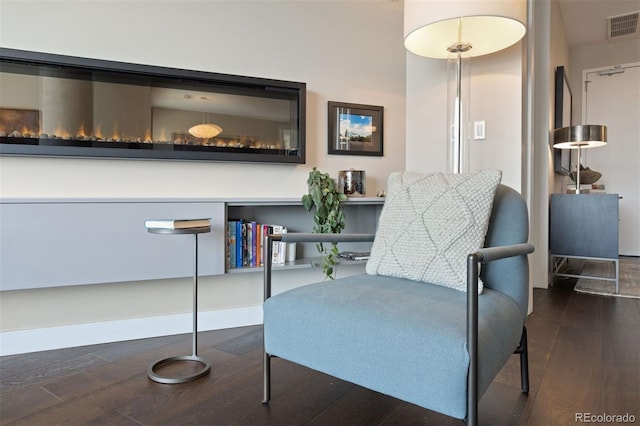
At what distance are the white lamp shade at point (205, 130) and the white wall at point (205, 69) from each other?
179mm

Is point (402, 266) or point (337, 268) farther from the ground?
point (402, 266)

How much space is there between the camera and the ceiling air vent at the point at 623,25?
14.7 ft

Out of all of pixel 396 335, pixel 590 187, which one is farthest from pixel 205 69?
pixel 590 187

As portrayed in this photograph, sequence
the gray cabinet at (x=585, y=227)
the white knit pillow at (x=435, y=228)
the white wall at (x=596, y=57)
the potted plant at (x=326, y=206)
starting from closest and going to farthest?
the white knit pillow at (x=435, y=228) → the potted plant at (x=326, y=206) → the gray cabinet at (x=585, y=227) → the white wall at (x=596, y=57)

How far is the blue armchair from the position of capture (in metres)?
0.98

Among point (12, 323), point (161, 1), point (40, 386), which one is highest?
point (161, 1)

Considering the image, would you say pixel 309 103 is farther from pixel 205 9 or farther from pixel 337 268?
pixel 337 268

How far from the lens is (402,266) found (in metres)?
1.46

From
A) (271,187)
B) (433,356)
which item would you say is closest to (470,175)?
(433,356)

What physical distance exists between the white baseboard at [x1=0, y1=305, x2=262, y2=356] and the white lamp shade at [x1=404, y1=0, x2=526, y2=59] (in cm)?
182

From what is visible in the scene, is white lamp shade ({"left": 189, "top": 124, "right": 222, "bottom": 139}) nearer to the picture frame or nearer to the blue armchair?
the blue armchair

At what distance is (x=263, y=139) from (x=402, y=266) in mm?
1467

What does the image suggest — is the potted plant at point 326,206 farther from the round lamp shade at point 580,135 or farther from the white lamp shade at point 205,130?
the round lamp shade at point 580,135

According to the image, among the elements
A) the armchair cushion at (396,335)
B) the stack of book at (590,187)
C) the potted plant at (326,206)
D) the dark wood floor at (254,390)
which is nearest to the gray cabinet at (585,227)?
the stack of book at (590,187)
